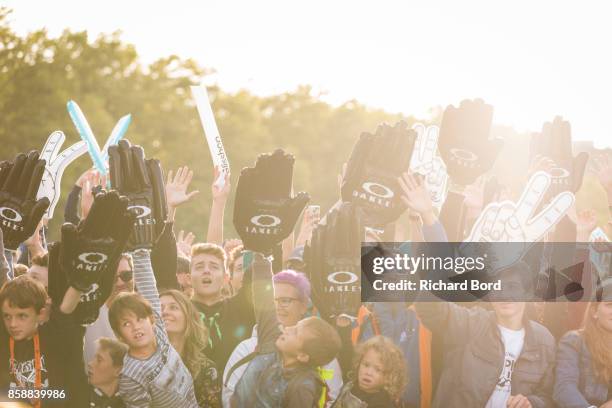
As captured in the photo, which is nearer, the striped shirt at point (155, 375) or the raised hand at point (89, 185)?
the striped shirt at point (155, 375)

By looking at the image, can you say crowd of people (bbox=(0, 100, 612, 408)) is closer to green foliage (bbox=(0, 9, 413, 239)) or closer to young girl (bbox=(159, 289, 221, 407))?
young girl (bbox=(159, 289, 221, 407))

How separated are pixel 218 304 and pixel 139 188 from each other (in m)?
0.73

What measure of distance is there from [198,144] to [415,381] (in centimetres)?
200

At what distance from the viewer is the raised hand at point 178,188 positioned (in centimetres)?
523

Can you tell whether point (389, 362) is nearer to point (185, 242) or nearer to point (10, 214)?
point (185, 242)

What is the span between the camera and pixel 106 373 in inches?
199

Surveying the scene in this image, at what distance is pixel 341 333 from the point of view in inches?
201

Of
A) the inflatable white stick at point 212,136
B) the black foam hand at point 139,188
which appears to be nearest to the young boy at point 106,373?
the black foam hand at point 139,188

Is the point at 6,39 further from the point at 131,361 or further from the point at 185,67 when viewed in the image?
the point at 131,361

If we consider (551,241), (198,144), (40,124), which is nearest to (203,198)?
(198,144)

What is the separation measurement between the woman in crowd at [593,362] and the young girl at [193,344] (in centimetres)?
180

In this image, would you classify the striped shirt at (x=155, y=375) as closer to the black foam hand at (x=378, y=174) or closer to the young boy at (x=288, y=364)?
the young boy at (x=288, y=364)

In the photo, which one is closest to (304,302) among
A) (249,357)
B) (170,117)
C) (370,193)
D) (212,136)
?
(249,357)

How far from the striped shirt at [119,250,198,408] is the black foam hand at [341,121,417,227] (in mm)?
1130
